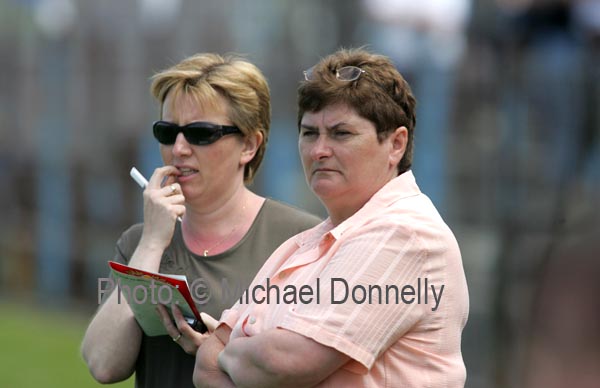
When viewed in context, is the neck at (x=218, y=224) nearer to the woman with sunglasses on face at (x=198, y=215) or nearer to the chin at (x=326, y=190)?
the woman with sunglasses on face at (x=198, y=215)

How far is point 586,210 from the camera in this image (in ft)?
4.84

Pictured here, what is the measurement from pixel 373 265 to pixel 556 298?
3.89 ft

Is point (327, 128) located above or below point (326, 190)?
above

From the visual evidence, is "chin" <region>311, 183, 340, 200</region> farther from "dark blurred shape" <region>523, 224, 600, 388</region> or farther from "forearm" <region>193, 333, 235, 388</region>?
"dark blurred shape" <region>523, 224, 600, 388</region>

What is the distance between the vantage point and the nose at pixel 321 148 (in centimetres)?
267

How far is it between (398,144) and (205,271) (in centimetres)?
86

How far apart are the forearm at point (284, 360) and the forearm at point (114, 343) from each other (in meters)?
0.70

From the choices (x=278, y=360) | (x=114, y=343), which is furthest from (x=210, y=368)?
(x=114, y=343)

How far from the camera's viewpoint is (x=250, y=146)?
134 inches

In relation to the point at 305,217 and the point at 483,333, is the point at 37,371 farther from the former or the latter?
the point at 305,217

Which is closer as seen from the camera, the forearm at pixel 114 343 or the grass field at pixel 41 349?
the forearm at pixel 114 343

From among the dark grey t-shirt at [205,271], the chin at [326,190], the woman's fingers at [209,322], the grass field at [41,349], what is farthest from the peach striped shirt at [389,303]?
the grass field at [41,349]

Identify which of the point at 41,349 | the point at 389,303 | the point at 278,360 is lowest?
the point at 41,349

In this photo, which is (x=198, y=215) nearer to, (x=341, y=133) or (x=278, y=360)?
(x=341, y=133)
